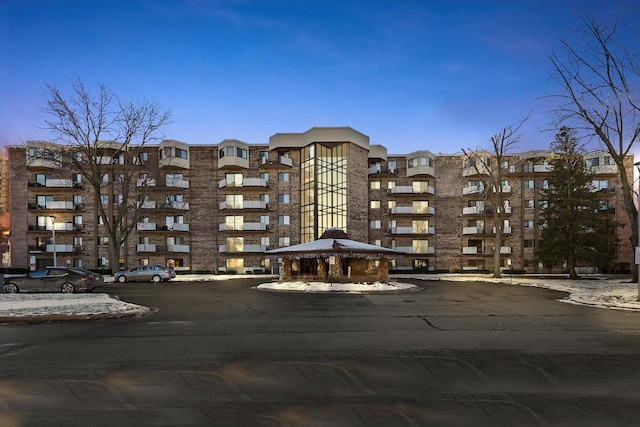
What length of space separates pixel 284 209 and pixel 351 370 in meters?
41.5

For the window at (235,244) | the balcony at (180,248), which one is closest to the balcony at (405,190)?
the window at (235,244)

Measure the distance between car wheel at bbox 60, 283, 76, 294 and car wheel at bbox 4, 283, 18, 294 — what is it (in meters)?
2.45

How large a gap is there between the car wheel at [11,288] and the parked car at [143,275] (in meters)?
11.5

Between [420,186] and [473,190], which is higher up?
[420,186]

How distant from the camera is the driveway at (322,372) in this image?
190 inches

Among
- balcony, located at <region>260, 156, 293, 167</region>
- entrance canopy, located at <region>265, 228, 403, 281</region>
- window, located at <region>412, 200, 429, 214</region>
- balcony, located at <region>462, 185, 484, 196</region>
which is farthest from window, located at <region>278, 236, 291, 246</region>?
balcony, located at <region>462, 185, 484, 196</region>

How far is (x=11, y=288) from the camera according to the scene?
67.6 ft

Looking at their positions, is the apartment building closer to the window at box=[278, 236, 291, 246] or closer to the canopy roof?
the window at box=[278, 236, 291, 246]

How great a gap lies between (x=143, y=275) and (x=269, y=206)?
18.6 m

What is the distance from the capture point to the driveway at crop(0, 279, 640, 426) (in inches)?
190

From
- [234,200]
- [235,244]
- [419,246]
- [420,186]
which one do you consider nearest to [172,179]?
[234,200]

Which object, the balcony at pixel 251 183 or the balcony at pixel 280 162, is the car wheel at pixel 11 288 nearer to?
the balcony at pixel 251 183

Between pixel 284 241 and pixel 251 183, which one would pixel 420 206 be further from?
pixel 251 183

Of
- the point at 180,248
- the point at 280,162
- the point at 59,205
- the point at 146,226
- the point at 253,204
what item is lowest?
the point at 180,248
